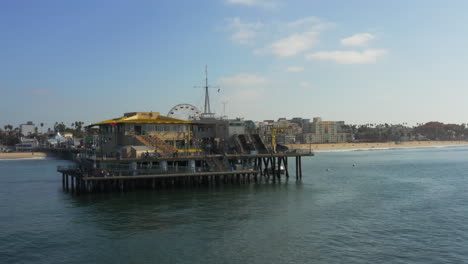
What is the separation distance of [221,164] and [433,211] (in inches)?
1176

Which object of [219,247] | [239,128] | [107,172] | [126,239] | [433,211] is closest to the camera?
[219,247]

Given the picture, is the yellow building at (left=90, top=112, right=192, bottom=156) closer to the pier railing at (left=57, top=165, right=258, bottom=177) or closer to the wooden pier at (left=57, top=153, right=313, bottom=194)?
the wooden pier at (left=57, top=153, right=313, bottom=194)

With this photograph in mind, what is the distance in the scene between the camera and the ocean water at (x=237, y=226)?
2925 centimetres

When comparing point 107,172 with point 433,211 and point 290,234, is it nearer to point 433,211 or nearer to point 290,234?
point 290,234

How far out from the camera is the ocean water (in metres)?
29.2

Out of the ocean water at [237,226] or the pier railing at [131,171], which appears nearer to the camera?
the ocean water at [237,226]

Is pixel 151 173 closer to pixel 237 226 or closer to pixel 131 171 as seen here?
pixel 131 171

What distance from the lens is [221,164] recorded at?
63.1 meters

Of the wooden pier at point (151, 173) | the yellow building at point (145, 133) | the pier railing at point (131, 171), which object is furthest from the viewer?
the yellow building at point (145, 133)

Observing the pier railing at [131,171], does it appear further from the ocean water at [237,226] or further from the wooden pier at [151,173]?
the ocean water at [237,226]

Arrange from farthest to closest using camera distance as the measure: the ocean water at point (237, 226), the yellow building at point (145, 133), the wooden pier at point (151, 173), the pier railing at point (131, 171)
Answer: the yellow building at point (145, 133) → the wooden pier at point (151, 173) → the pier railing at point (131, 171) → the ocean water at point (237, 226)

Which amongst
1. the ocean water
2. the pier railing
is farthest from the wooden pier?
the ocean water

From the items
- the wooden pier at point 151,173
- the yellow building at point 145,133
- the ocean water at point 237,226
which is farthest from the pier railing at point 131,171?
the yellow building at point 145,133

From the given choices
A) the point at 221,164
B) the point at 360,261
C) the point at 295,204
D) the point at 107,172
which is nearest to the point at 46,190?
the point at 107,172
